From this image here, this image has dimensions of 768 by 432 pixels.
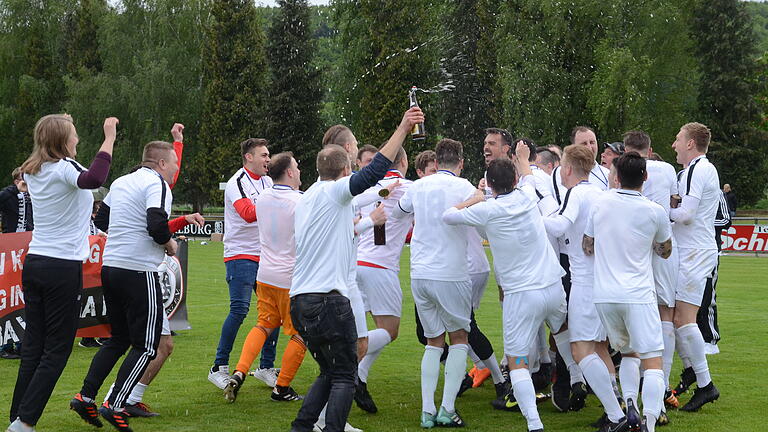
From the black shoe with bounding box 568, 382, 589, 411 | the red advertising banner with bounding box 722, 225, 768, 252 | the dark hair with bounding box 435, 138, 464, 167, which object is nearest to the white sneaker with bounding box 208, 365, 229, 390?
the dark hair with bounding box 435, 138, 464, 167

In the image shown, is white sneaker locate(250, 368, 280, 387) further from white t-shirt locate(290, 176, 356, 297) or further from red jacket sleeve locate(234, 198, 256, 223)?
white t-shirt locate(290, 176, 356, 297)

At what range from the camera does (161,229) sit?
670 cm

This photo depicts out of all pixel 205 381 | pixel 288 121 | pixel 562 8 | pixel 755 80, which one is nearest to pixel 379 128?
pixel 288 121

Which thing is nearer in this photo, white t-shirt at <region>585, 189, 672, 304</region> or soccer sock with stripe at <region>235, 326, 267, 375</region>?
white t-shirt at <region>585, 189, 672, 304</region>

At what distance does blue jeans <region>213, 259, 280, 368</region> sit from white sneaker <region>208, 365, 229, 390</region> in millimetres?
69

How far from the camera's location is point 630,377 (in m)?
6.64

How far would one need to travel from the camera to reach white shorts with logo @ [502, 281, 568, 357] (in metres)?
6.56

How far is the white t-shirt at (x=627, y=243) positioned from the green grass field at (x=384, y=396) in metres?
1.37

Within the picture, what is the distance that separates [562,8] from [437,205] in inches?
1539

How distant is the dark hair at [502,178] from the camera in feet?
21.7

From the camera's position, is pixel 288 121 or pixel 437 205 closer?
pixel 437 205

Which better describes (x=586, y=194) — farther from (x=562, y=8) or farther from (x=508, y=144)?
(x=562, y=8)

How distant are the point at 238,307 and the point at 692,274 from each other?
173 inches

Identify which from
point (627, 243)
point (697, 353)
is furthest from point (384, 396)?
point (627, 243)
